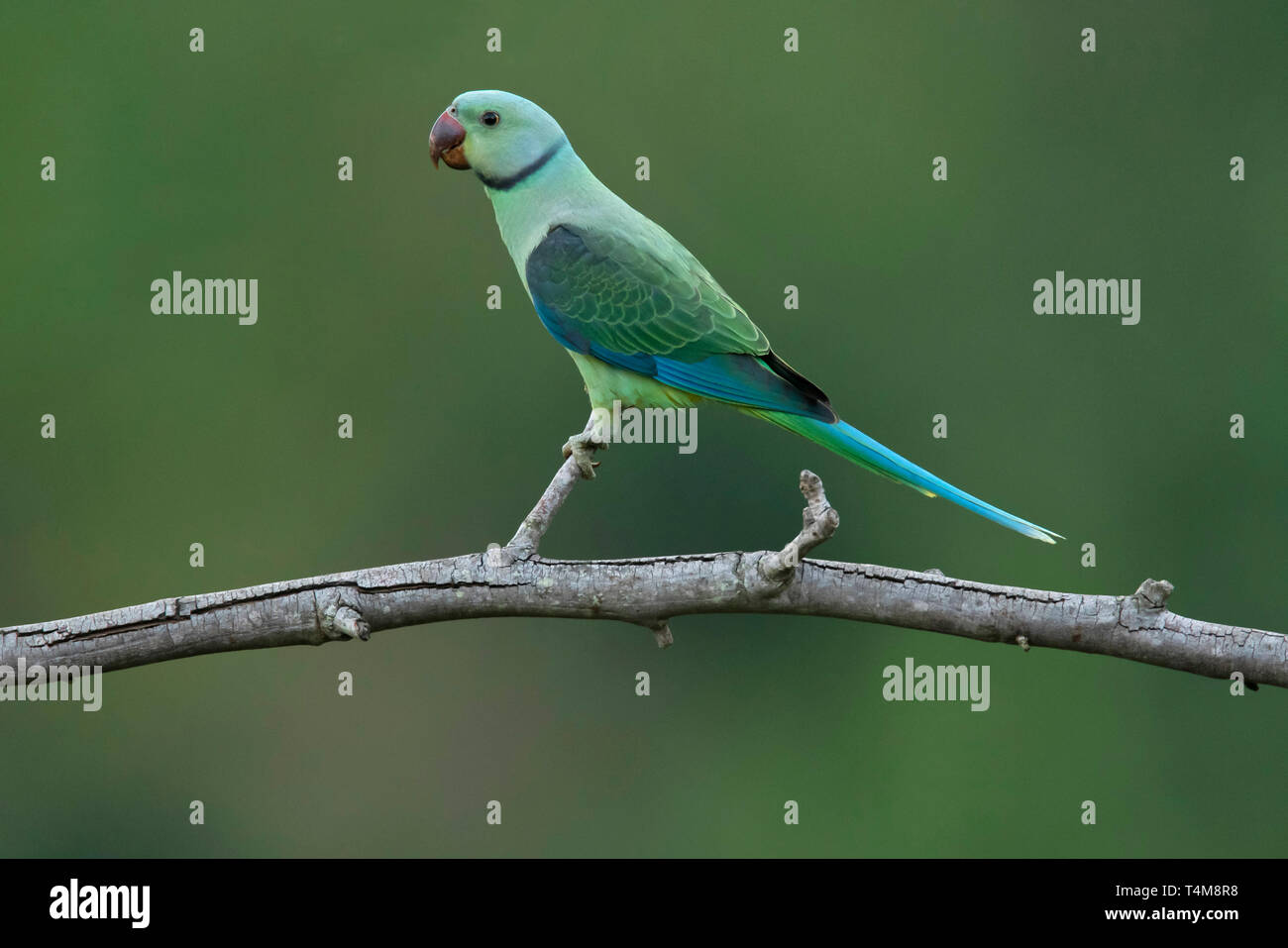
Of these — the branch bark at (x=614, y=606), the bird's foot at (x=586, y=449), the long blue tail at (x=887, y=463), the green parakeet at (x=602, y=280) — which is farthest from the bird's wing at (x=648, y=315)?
the branch bark at (x=614, y=606)

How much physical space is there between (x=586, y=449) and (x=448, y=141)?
919 mm

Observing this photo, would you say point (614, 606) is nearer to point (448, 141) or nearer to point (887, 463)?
point (887, 463)

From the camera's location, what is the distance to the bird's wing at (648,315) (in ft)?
11.7

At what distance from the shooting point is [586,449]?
3.38m

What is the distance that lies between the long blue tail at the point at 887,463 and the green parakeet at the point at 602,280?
93mm

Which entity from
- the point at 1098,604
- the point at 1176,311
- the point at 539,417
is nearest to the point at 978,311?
the point at 1176,311

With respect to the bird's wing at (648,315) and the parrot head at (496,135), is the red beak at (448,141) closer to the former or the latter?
the parrot head at (496,135)

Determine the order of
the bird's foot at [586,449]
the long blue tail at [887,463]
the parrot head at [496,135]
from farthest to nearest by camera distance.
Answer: the parrot head at [496,135] → the bird's foot at [586,449] → the long blue tail at [887,463]

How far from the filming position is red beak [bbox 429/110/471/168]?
12.1 ft

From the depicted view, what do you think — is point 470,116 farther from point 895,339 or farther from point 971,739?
point 971,739

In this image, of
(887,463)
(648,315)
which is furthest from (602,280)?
(887,463)

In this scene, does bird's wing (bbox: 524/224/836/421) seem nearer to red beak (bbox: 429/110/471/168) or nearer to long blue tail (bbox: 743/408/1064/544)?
long blue tail (bbox: 743/408/1064/544)

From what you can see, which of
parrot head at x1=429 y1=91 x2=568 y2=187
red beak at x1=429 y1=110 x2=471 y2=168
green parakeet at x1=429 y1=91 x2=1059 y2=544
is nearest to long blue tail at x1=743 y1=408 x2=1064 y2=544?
green parakeet at x1=429 y1=91 x2=1059 y2=544

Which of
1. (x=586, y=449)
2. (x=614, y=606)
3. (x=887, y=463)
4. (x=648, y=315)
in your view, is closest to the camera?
(x=614, y=606)
